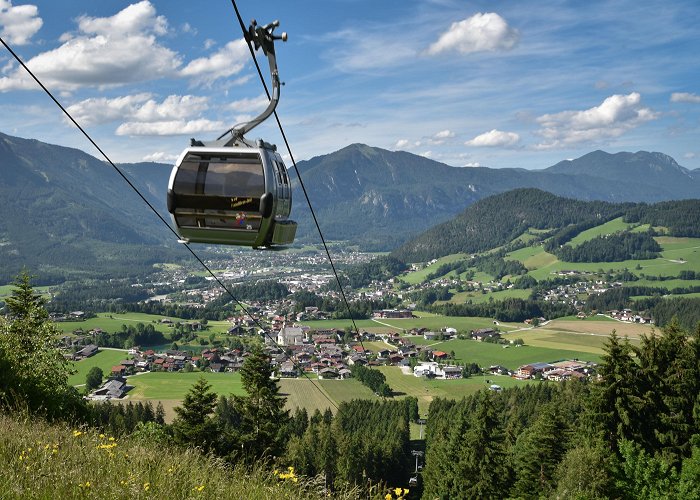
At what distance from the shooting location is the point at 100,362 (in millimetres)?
75000

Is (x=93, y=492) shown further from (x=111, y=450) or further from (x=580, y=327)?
(x=580, y=327)

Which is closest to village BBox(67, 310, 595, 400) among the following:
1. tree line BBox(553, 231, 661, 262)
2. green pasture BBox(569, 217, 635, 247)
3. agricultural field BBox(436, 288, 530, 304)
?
agricultural field BBox(436, 288, 530, 304)

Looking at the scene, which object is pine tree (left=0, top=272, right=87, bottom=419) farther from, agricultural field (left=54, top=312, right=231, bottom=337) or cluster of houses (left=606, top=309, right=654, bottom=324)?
cluster of houses (left=606, top=309, right=654, bottom=324)

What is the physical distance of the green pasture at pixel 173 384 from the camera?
59009 mm

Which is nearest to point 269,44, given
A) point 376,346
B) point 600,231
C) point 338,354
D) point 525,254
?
point 338,354

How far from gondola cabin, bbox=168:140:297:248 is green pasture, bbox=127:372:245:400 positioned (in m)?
49.8

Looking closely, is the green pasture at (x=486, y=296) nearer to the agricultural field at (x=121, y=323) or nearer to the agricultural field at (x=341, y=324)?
the agricultural field at (x=341, y=324)

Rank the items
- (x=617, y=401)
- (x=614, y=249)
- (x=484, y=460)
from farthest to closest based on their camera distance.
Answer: (x=614, y=249)
(x=484, y=460)
(x=617, y=401)

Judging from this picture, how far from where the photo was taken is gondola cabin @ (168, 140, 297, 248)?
841 centimetres

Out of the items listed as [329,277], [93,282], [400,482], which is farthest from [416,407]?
[93,282]

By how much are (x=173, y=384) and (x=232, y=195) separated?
198 ft

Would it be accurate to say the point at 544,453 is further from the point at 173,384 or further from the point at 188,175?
the point at 173,384

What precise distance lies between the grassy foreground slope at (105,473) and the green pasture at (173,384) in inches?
2076

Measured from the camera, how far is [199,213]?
895cm
